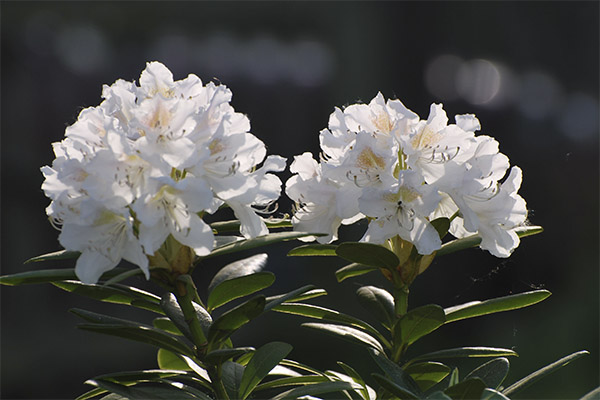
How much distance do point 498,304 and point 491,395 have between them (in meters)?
0.14

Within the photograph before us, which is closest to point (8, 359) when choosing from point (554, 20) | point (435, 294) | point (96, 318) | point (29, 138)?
point (29, 138)

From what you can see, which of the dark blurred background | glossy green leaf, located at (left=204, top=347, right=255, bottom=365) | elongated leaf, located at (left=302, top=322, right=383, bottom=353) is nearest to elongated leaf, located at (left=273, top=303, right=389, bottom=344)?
elongated leaf, located at (left=302, top=322, right=383, bottom=353)

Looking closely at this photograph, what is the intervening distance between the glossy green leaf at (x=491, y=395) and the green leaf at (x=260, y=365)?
205 millimetres

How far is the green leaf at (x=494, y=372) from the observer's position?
819mm

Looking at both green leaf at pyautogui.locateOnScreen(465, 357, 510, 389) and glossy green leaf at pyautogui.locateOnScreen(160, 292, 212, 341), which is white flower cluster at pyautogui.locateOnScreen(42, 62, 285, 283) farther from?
green leaf at pyautogui.locateOnScreen(465, 357, 510, 389)

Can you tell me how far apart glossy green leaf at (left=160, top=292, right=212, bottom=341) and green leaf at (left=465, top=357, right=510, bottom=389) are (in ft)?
0.98

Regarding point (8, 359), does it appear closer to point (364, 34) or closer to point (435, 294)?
point (435, 294)

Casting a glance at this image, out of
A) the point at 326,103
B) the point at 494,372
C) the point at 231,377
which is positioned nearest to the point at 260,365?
the point at 231,377

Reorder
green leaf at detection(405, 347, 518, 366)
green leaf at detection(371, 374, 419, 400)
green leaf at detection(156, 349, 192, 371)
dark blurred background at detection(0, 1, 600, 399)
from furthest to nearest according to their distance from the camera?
dark blurred background at detection(0, 1, 600, 399) < green leaf at detection(156, 349, 192, 371) < green leaf at detection(405, 347, 518, 366) < green leaf at detection(371, 374, 419, 400)

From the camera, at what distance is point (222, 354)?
73 cm

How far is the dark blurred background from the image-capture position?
423 cm

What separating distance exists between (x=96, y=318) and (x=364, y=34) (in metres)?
4.46

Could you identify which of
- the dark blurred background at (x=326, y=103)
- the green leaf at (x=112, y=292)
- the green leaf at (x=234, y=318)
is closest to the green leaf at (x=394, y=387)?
the green leaf at (x=234, y=318)

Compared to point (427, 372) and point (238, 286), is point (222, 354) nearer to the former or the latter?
point (238, 286)
